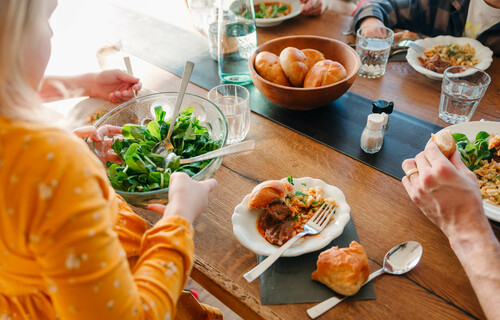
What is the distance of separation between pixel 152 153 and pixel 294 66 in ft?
1.79

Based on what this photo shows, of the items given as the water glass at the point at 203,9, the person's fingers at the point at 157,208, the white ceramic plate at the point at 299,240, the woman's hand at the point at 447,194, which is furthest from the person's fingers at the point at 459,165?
the water glass at the point at 203,9

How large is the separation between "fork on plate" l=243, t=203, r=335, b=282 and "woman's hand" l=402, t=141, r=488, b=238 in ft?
0.70

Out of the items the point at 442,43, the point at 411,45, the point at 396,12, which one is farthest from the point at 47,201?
the point at 396,12

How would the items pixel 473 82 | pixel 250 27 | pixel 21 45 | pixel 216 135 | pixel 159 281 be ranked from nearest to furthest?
pixel 21 45
pixel 159 281
pixel 216 135
pixel 473 82
pixel 250 27

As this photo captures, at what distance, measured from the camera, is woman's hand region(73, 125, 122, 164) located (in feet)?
3.08

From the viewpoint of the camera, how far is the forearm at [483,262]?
0.68 meters

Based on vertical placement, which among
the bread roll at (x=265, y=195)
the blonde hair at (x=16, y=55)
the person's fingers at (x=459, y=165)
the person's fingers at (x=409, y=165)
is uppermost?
the blonde hair at (x=16, y=55)

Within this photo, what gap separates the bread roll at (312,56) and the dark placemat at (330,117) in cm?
16

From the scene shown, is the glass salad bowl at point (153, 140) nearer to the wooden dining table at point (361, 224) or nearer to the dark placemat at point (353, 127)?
the wooden dining table at point (361, 224)

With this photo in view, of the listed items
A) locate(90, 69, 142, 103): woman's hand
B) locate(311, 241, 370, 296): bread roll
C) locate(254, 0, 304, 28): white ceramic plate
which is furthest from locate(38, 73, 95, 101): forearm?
locate(311, 241, 370, 296): bread roll

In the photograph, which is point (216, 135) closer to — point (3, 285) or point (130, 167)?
point (130, 167)

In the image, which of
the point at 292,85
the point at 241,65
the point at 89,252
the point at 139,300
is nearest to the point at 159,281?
the point at 139,300

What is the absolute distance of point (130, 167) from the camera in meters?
0.87

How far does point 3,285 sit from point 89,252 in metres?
0.26
